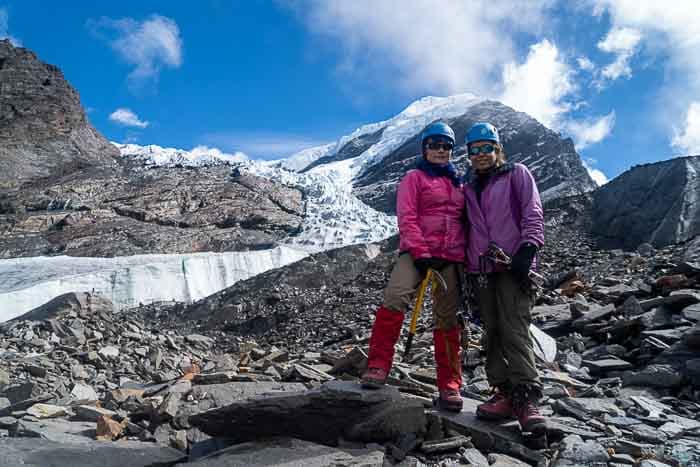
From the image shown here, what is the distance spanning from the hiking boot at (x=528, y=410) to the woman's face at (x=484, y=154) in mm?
1294

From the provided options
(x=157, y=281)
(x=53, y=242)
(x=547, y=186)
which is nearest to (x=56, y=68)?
(x=53, y=242)

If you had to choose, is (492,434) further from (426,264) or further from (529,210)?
(529,210)

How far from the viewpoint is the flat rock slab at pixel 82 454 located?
7.87 feet

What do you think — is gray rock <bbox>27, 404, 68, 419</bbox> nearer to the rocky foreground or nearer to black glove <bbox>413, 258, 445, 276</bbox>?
the rocky foreground

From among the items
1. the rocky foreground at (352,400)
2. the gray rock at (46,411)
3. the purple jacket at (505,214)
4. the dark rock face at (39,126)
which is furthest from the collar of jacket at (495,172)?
the dark rock face at (39,126)

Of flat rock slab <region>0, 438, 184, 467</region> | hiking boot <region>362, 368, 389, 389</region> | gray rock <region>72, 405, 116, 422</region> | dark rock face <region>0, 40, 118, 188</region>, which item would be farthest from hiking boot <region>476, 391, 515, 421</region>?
dark rock face <region>0, 40, 118, 188</region>

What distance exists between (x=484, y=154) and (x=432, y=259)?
0.72 meters

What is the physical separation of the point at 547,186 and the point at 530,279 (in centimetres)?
3837

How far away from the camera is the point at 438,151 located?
2.91m

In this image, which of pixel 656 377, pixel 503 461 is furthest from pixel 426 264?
pixel 656 377

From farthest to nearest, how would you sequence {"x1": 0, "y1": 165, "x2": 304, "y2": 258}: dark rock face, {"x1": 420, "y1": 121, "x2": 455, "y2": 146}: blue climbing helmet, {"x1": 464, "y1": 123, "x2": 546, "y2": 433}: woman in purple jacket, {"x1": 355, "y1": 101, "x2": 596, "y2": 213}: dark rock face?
{"x1": 355, "y1": 101, "x2": 596, "y2": 213}: dark rock face
{"x1": 0, "y1": 165, "x2": 304, "y2": 258}: dark rock face
{"x1": 420, "y1": 121, "x2": 455, "y2": 146}: blue climbing helmet
{"x1": 464, "y1": 123, "x2": 546, "y2": 433}: woman in purple jacket

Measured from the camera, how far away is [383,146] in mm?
81562

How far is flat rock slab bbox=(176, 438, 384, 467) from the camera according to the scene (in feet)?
7.26

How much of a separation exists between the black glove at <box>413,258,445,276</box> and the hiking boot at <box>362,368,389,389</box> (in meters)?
0.62
